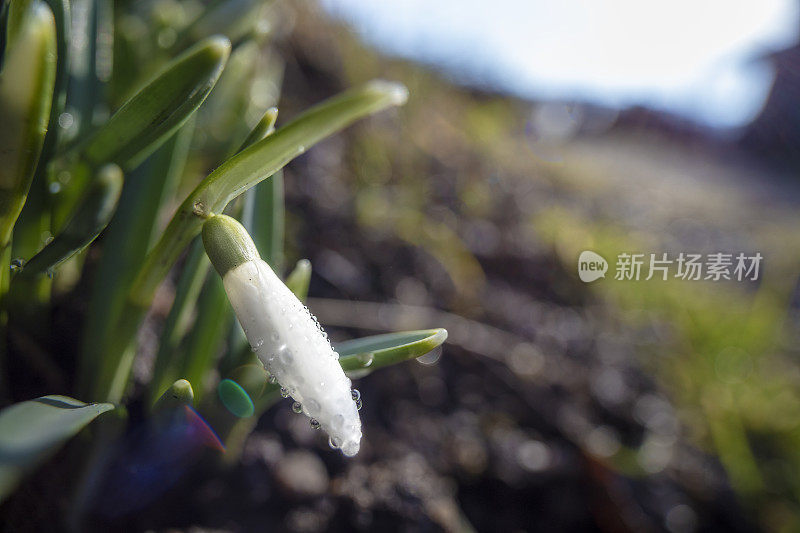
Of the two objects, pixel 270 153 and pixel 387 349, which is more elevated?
pixel 270 153

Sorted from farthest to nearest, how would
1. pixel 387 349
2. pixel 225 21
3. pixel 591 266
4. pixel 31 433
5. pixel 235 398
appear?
pixel 591 266
pixel 225 21
pixel 235 398
pixel 387 349
pixel 31 433

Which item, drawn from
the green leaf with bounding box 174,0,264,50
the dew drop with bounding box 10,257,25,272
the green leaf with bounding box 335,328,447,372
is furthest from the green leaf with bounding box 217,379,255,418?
the green leaf with bounding box 174,0,264,50

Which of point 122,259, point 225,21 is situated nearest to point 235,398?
point 122,259

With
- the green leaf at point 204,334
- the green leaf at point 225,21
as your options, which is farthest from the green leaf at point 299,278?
the green leaf at point 225,21

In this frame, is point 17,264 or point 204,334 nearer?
point 17,264

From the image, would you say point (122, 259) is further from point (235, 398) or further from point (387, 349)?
point (387, 349)

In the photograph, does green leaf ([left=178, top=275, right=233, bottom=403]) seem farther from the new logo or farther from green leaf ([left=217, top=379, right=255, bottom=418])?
the new logo

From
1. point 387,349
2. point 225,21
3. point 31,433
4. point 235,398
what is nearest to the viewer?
point 31,433
